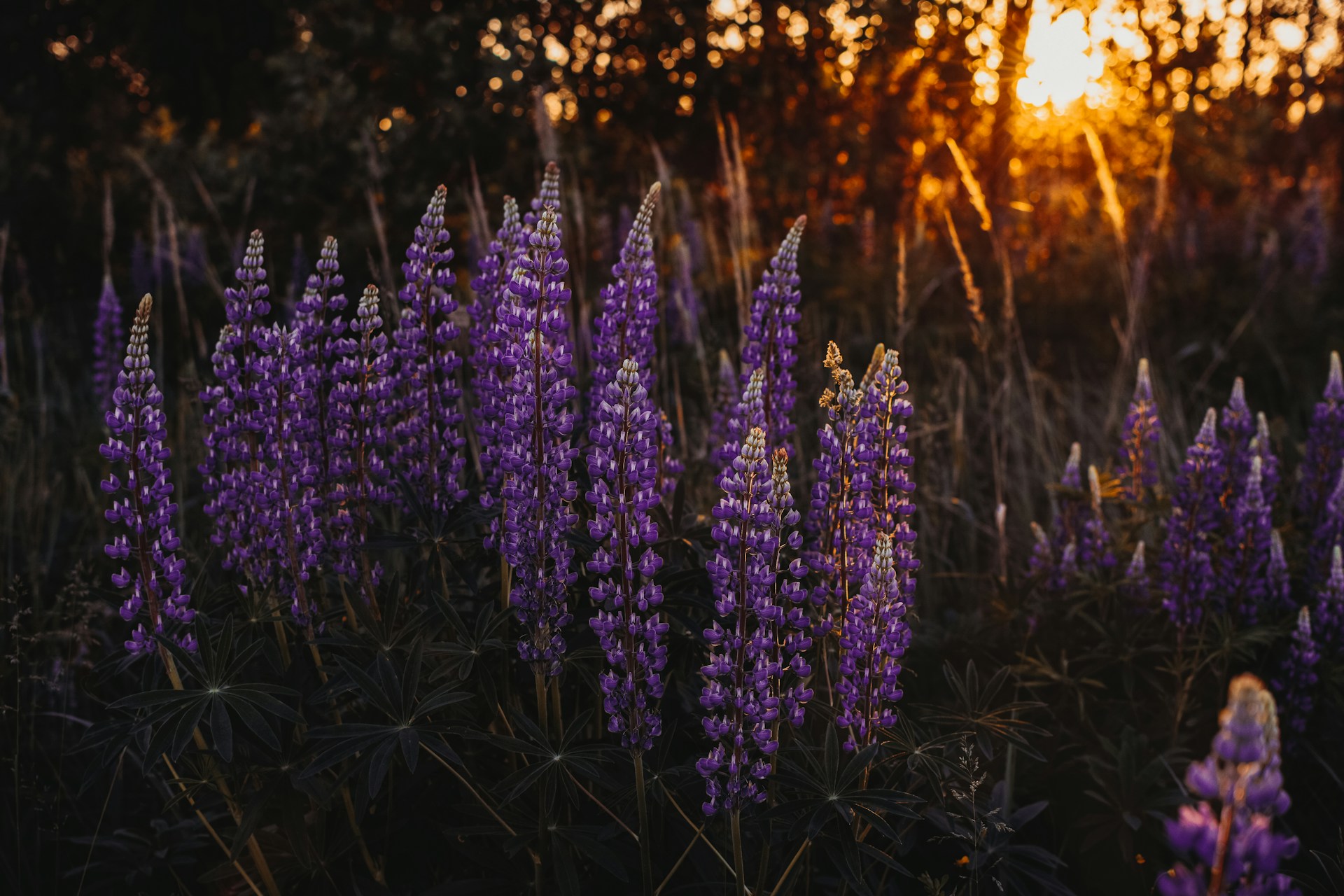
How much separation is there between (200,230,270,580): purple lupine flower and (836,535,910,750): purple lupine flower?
1.39 metres

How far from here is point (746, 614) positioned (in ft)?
5.76

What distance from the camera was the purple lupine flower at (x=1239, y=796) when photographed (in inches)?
39.8

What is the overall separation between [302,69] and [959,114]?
5.43 meters

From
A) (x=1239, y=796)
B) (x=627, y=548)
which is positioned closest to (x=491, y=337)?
(x=627, y=548)

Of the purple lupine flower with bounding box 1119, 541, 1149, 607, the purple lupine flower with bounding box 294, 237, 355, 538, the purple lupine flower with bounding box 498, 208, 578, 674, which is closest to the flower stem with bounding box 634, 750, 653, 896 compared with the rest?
the purple lupine flower with bounding box 498, 208, 578, 674

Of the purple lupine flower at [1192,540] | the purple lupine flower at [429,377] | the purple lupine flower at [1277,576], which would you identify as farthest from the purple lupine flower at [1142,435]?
the purple lupine flower at [429,377]

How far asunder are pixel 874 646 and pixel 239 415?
1553mm

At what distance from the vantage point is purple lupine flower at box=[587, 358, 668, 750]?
1.77 metres

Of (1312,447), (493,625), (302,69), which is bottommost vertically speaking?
(493,625)

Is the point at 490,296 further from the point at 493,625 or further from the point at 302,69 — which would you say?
the point at 302,69

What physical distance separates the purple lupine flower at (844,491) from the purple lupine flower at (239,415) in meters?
1.27

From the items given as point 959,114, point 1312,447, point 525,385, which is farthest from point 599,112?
point 525,385

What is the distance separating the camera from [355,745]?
1.88 metres

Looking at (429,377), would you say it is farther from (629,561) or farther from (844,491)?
(844,491)
